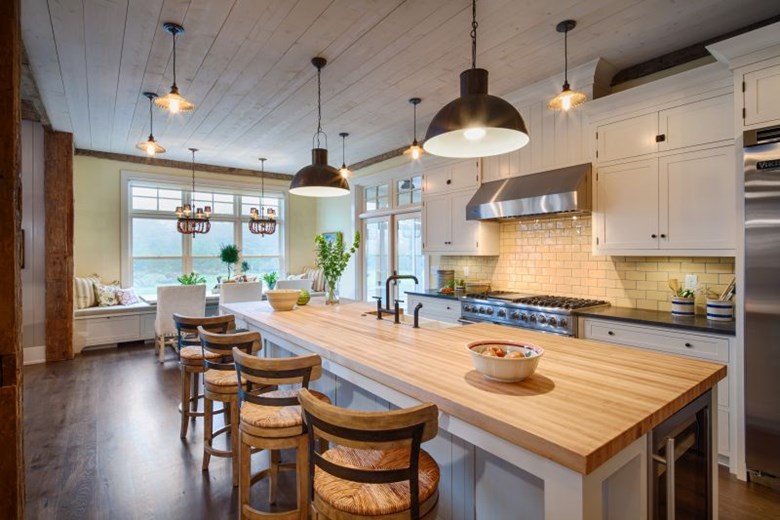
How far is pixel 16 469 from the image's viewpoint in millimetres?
1311

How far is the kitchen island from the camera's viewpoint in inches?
39.6

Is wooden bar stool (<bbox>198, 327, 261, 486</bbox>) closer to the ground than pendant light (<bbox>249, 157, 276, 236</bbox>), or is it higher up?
closer to the ground

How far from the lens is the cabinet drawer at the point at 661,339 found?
2518 mm

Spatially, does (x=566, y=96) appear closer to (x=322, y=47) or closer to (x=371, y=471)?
(x=322, y=47)

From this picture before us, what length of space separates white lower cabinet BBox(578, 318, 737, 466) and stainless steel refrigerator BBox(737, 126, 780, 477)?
0.10m

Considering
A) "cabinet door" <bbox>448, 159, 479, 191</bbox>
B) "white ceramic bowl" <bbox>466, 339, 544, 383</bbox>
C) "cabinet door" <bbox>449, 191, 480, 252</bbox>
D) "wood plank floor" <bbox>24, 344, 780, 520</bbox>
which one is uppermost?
"cabinet door" <bbox>448, 159, 479, 191</bbox>

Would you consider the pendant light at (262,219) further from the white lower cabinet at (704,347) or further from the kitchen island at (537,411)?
the white lower cabinet at (704,347)

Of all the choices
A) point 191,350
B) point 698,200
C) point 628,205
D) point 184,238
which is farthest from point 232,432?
point 184,238

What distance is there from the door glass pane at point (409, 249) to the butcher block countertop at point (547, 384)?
11.1 feet

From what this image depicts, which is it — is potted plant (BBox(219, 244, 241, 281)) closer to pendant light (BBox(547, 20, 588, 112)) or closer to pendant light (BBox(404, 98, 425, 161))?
pendant light (BBox(404, 98, 425, 161))

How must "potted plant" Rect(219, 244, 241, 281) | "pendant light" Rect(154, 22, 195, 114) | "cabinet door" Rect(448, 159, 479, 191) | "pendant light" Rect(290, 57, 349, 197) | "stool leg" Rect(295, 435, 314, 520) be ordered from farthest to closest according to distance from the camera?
1. "potted plant" Rect(219, 244, 241, 281)
2. "cabinet door" Rect(448, 159, 479, 191)
3. "pendant light" Rect(290, 57, 349, 197)
4. "pendant light" Rect(154, 22, 195, 114)
5. "stool leg" Rect(295, 435, 314, 520)

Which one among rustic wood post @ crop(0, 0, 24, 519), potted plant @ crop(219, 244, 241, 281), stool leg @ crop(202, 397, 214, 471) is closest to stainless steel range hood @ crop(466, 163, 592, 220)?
stool leg @ crop(202, 397, 214, 471)

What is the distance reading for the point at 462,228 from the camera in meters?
4.62

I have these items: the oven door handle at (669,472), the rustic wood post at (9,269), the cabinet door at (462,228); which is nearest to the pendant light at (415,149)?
the cabinet door at (462,228)
